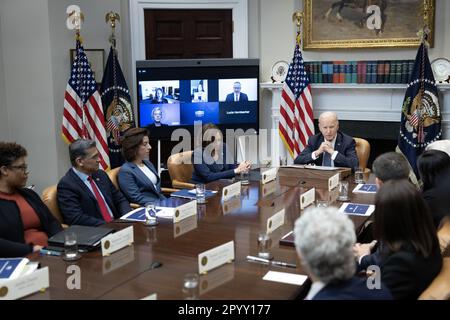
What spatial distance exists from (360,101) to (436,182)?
3.47 metres

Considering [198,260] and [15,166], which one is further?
[15,166]

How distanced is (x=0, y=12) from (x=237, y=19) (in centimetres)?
286

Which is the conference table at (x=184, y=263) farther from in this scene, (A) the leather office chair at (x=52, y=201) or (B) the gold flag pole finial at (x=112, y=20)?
(B) the gold flag pole finial at (x=112, y=20)

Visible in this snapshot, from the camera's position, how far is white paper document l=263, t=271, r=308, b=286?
2219 millimetres

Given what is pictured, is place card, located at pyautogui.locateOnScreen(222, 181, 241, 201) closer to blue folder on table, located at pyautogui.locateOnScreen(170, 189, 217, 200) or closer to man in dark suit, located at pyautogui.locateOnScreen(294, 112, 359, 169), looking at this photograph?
blue folder on table, located at pyautogui.locateOnScreen(170, 189, 217, 200)

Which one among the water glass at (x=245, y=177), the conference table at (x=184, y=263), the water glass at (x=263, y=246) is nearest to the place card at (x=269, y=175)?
the water glass at (x=245, y=177)

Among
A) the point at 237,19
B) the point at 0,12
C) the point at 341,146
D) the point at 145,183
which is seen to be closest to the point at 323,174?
the point at 341,146

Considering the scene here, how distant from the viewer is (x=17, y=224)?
3.05 meters

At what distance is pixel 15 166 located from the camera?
120 inches

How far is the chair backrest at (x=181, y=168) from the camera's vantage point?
4.77 meters

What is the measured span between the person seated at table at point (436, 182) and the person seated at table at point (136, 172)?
1942 millimetres

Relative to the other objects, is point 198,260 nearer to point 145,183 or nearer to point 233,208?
point 233,208

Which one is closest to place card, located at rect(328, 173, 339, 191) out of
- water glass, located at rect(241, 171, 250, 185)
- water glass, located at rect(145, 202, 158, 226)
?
water glass, located at rect(241, 171, 250, 185)

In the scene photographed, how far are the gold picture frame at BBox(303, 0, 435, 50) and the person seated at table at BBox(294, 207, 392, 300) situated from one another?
489cm
